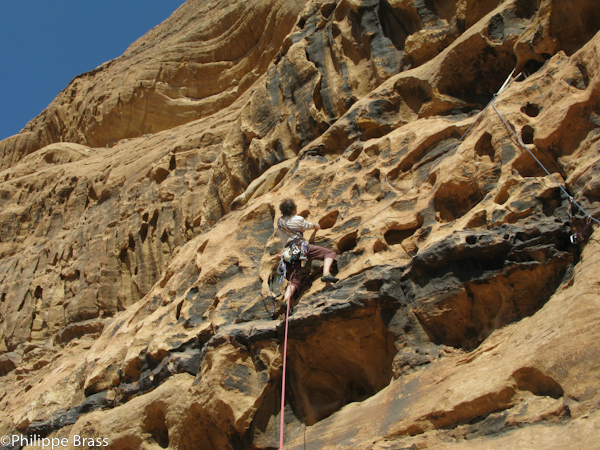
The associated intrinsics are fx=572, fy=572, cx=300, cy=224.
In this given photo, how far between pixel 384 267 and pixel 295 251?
4.09ft

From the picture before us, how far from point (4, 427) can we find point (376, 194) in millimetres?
7959

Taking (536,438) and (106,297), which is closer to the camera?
(536,438)

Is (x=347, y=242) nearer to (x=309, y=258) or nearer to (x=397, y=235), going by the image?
(x=309, y=258)

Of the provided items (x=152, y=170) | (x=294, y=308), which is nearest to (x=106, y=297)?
(x=152, y=170)

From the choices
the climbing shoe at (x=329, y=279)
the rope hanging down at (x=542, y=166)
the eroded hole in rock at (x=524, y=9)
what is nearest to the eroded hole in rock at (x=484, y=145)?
the rope hanging down at (x=542, y=166)

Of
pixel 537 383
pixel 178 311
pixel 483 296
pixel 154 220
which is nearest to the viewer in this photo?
pixel 537 383

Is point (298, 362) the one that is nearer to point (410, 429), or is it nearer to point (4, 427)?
point (410, 429)

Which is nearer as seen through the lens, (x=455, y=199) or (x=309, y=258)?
(x=455, y=199)

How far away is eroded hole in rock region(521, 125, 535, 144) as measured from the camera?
20.9ft

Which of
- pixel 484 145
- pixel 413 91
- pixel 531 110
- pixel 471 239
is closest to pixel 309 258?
pixel 471 239

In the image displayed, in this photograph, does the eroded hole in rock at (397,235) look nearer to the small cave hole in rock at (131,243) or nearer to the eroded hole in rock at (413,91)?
the eroded hole in rock at (413,91)

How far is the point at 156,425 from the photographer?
7391mm

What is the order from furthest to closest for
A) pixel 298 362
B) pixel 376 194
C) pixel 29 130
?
pixel 29 130
pixel 376 194
pixel 298 362

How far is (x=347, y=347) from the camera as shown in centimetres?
620
